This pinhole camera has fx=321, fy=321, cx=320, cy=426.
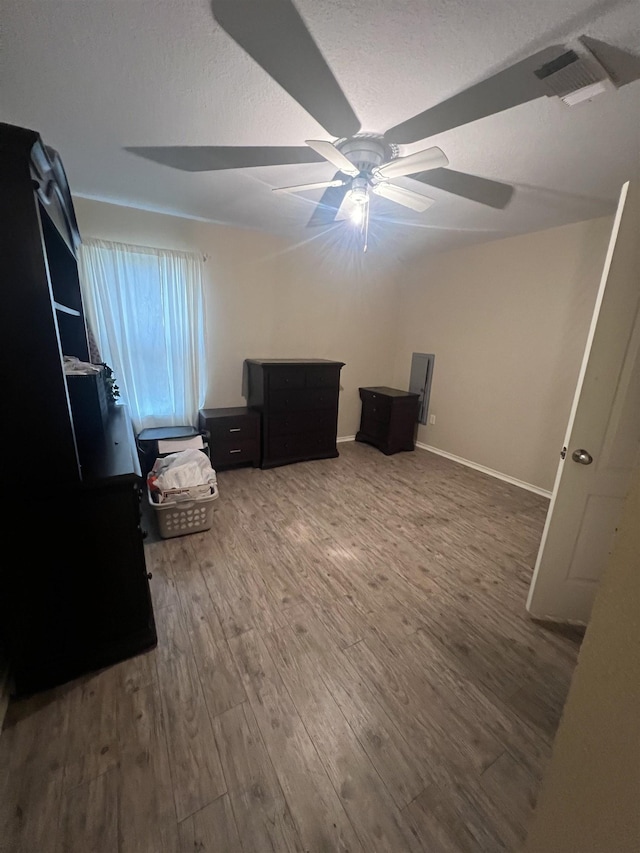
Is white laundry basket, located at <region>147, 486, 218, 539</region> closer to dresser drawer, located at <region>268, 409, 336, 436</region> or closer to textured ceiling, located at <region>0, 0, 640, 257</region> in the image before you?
dresser drawer, located at <region>268, 409, 336, 436</region>

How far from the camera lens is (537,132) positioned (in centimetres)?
155

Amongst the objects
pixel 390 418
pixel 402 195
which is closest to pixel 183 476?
pixel 402 195

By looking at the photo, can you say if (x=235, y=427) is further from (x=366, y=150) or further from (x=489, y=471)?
(x=489, y=471)

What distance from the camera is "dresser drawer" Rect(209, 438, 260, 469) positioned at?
10.7 ft

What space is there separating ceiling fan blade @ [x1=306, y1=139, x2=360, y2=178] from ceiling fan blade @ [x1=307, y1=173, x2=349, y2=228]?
396 mm

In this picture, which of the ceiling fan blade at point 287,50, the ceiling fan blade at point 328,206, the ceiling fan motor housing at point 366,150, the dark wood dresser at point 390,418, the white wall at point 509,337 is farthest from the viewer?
the dark wood dresser at point 390,418

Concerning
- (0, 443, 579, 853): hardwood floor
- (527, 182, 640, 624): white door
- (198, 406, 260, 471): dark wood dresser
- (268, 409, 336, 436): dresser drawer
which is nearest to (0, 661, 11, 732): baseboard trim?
(0, 443, 579, 853): hardwood floor

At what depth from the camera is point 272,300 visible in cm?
360

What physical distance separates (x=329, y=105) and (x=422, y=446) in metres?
3.60

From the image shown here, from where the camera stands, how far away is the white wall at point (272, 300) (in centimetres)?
295

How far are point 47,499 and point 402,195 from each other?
2.39 meters

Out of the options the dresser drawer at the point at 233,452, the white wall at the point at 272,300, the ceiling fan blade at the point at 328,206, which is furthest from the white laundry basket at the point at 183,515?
the ceiling fan blade at the point at 328,206

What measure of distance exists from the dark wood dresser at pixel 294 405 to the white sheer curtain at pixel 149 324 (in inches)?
26.5

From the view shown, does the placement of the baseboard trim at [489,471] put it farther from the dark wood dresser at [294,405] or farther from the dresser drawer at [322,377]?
the dresser drawer at [322,377]
